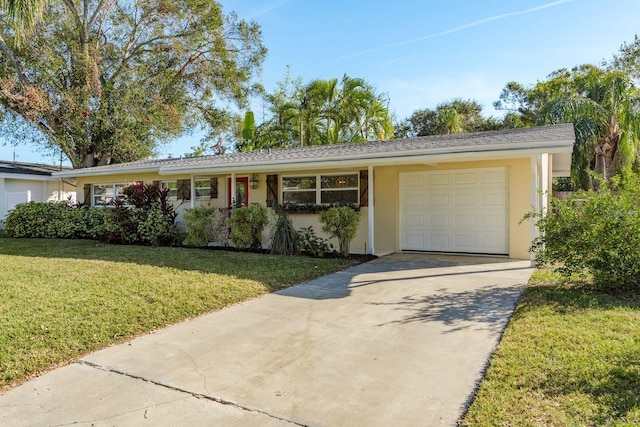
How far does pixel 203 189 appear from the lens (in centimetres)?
1344

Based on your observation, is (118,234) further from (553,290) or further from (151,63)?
(151,63)

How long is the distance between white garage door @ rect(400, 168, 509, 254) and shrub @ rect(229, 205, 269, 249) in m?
3.64

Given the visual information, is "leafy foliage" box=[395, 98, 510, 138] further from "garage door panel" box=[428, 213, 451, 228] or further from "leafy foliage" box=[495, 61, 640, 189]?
"garage door panel" box=[428, 213, 451, 228]

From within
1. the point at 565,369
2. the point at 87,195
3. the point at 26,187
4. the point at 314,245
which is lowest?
the point at 565,369

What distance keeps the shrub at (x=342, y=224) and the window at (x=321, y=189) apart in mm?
1394

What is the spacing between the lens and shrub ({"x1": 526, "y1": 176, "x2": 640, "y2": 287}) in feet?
17.4

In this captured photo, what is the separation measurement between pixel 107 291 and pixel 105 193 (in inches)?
441

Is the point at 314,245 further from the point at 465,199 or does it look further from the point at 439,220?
the point at 465,199

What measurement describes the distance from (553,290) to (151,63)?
2211 centimetres

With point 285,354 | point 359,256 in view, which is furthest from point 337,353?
point 359,256

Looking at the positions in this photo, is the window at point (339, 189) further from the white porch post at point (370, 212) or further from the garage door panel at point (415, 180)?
the garage door panel at point (415, 180)

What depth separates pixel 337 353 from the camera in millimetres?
3871

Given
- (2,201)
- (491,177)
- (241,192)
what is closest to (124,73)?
(2,201)

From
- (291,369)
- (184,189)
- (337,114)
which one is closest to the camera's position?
(291,369)
